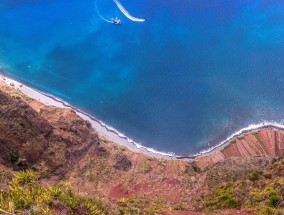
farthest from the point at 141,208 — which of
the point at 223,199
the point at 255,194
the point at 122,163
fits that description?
the point at 122,163

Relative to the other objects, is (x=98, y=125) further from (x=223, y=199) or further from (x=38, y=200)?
(x=38, y=200)

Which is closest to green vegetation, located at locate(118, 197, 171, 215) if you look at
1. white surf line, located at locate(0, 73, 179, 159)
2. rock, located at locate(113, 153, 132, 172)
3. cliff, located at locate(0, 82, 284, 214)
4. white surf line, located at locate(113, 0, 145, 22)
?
cliff, located at locate(0, 82, 284, 214)

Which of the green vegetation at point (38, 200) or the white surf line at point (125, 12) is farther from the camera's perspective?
the white surf line at point (125, 12)

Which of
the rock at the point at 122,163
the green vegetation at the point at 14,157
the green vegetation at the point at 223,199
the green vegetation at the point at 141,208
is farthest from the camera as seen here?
the rock at the point at 122,163

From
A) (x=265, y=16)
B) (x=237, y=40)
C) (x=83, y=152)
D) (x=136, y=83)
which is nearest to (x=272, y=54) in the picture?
(x=237, y=40)

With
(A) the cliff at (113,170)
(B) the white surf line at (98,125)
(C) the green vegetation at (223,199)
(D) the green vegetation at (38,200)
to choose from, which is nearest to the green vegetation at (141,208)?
(A) the cliff at (113,170)

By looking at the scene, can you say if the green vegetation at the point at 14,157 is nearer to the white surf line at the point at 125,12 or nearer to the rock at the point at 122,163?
the rock at the point at 122,163

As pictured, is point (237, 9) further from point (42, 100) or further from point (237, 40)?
point (42, 100)
